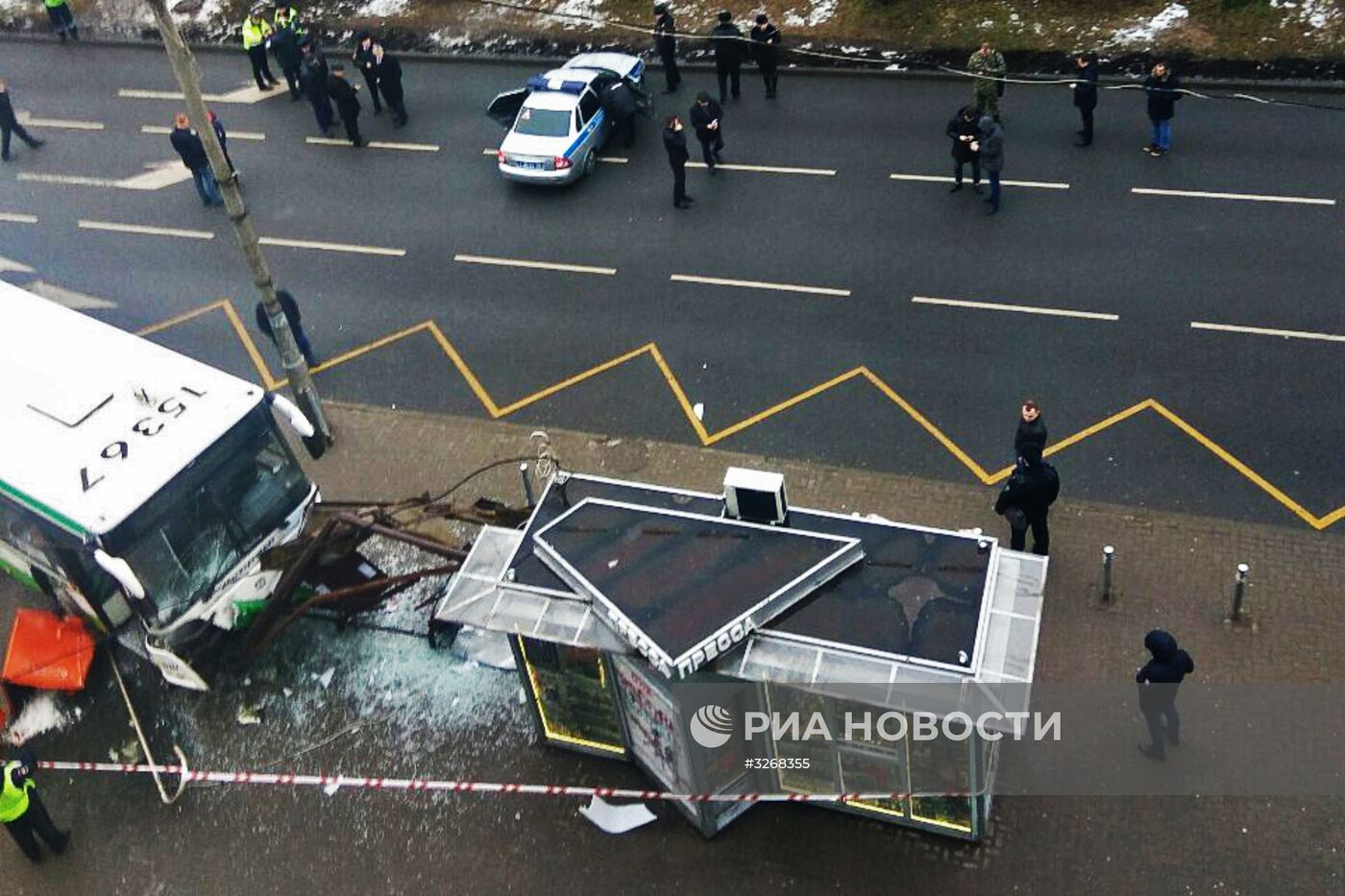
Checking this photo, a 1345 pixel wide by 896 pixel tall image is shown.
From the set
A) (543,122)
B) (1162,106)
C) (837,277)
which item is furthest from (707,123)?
(1162,106)

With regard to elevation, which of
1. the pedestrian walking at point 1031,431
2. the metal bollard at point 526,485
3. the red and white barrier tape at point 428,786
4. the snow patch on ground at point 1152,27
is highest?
the snow patch on ground at point 1152,27

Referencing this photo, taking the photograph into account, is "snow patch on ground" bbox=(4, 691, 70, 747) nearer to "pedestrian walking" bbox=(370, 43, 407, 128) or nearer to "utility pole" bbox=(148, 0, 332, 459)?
"utility pole" bbox=(148, 0, 332, 459)

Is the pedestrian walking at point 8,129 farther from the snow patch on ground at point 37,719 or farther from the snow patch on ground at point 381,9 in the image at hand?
the snow patch on ground at point 37,719

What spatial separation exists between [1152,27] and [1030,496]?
46.1 ft

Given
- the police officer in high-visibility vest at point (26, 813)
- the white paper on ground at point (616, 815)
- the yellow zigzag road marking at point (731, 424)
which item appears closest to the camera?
the police officer in high-visibility vest at point (26, 813)

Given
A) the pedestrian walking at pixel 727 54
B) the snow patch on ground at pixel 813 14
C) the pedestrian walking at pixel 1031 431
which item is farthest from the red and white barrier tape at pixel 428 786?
the snow patch on ground at pixel 813 14

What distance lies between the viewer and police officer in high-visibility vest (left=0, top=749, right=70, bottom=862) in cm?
1159

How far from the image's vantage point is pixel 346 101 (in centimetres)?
2338

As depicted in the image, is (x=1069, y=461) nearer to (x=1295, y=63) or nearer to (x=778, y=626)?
(x=778, y=626)

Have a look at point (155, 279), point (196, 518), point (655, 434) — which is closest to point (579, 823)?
point (196, 518)

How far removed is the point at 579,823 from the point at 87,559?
561cm

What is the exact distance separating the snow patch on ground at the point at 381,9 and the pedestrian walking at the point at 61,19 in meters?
7.19

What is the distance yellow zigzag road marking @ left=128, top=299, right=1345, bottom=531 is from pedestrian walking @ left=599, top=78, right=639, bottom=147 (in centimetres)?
604

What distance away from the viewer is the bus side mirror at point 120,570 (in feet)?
38.4
